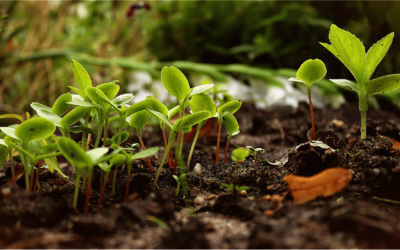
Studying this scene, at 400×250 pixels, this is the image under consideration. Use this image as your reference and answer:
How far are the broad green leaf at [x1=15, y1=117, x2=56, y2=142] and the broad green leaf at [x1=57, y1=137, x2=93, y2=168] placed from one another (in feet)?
0.36

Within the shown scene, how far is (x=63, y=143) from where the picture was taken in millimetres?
535

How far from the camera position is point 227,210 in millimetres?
656

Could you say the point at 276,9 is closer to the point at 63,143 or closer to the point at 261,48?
the point at 261,48

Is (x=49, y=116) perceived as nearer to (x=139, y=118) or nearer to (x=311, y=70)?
(x=139, y=118)

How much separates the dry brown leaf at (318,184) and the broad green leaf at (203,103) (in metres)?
0.28

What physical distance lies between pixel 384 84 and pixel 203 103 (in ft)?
1.55

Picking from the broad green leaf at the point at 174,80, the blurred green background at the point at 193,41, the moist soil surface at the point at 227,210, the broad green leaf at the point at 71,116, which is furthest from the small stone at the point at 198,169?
the blurred green background at the point at 193,41

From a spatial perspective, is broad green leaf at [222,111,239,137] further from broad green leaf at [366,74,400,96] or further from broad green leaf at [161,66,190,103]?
broad green leaf at [366,74,400,96]

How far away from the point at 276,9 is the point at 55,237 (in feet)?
8.54

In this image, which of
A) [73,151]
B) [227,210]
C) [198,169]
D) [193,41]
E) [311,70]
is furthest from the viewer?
[193,41]

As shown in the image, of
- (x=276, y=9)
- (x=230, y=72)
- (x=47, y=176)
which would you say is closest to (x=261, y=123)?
(x=230, y=72)

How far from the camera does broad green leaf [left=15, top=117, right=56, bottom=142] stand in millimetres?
603

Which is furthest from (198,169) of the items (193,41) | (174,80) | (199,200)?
(193,41)

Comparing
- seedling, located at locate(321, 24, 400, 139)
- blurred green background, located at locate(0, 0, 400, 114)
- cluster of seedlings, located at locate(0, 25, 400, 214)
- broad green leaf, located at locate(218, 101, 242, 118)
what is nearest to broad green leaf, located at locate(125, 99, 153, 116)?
cluster of seedlings, located at locate(0, 25, 400, 214)
